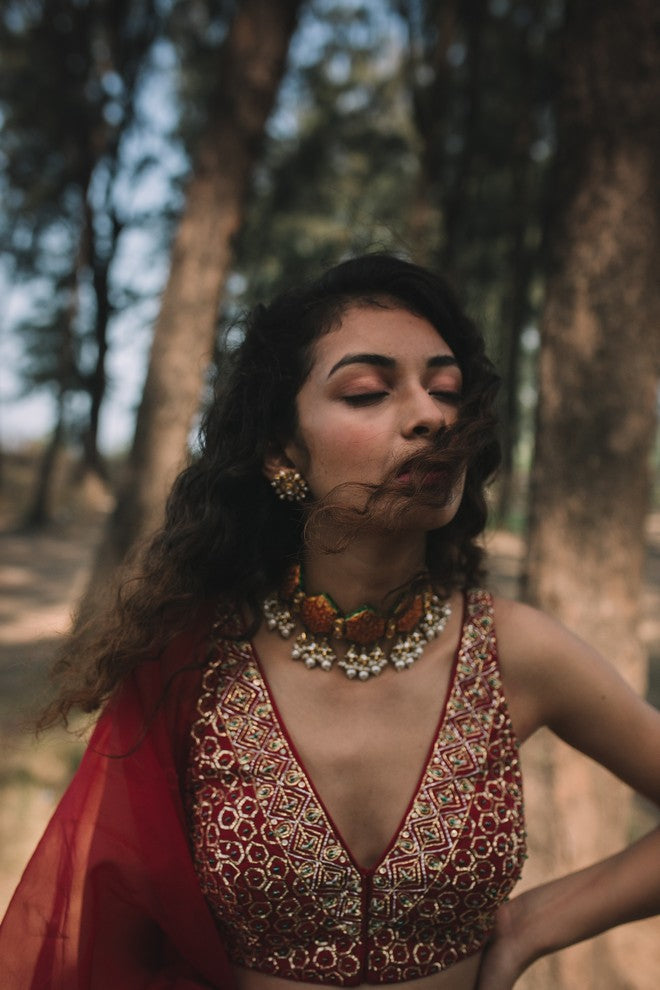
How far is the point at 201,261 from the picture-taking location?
5.23m

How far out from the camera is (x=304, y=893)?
1475mm

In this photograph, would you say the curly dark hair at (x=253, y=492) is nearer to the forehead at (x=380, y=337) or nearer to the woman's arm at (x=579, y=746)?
the forehead at (x=380, y=337)

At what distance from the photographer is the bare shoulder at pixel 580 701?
167 centimetres

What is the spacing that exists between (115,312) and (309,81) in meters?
8.42

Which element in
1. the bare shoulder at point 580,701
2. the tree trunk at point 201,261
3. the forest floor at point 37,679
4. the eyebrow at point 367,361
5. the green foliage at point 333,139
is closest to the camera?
the eyebrow at point 367,361

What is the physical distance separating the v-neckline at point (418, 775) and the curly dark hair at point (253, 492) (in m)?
0.15

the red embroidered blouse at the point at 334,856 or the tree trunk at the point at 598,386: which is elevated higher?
the tree trunk at the point at 598,386

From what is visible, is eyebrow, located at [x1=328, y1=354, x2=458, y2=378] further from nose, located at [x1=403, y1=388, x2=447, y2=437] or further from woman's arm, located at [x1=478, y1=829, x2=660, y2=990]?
woman's arm, located at [x1=478, y1=829, x2=660, y2=990]

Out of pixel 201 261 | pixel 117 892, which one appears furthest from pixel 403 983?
pixel 201 261

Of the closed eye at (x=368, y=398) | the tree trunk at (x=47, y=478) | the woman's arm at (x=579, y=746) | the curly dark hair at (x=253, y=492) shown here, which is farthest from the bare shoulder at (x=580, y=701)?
the tree trunk at (x=47, y=478)

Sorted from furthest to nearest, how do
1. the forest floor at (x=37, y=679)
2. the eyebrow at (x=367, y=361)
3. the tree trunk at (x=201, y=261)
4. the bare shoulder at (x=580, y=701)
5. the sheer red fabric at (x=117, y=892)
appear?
1. the tree trunk at (x=201, y=261)
2. the forest floor at (x=37, y=679)
3. the bare shoulder at (x=580, y=701)
4. the eyebrow at (x=367, y=361)
5. the sheer red fabric at (x=117, y=892)

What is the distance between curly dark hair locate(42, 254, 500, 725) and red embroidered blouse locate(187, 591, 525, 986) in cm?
24

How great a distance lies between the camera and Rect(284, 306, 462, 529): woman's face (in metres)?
1.53

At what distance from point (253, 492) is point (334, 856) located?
2.68 feet
